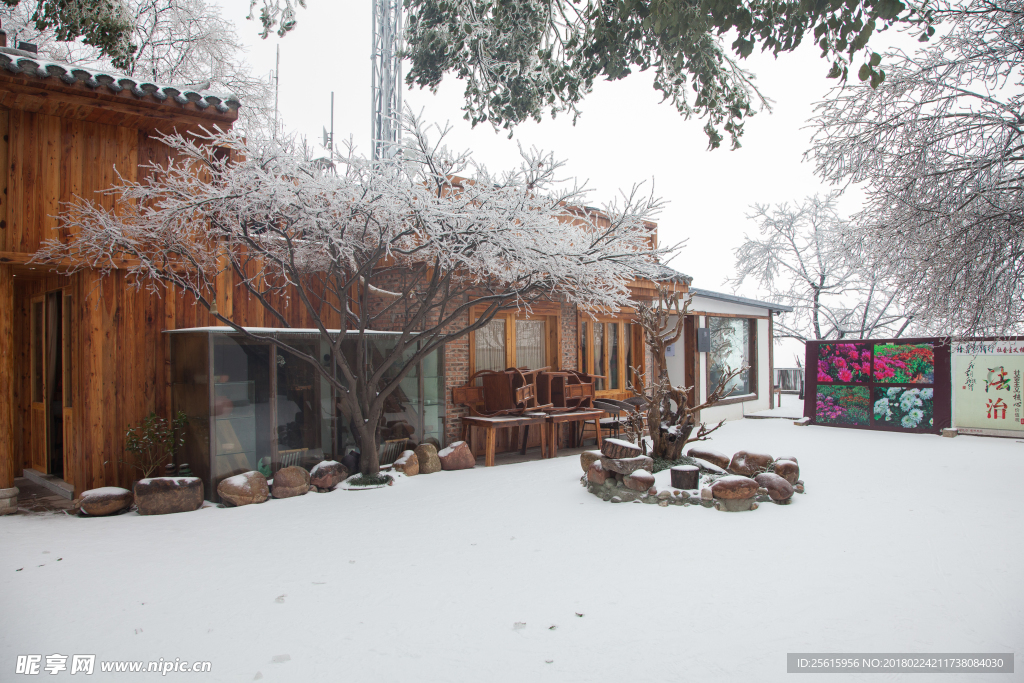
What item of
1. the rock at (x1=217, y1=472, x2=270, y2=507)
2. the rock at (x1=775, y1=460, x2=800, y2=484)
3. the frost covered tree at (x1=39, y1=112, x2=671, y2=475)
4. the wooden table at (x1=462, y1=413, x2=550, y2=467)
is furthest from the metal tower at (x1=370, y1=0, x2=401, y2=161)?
the rock at (x1=775, y1=460, x2=800, y2=484)

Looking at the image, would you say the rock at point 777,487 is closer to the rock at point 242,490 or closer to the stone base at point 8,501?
the rock at point 242,490

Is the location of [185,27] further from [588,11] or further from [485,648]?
[485,648]

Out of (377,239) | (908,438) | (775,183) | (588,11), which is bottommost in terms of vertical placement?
(908,438)

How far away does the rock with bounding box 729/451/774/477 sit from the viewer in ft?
21.9

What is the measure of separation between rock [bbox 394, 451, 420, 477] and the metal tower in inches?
318

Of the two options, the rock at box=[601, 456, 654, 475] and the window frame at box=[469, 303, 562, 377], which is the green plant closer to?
the window frame at box=[469, 303, 562, 377]

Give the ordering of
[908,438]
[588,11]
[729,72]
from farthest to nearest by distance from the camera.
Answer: [908,438] → [729,72] → [588,11]

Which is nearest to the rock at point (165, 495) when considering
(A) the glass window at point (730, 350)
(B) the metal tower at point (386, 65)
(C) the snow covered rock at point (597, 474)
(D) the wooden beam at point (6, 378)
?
(D) the wooden beam at point (6, 378)

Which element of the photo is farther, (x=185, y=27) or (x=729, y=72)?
(x=185, y=27)

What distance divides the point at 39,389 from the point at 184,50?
1061cm

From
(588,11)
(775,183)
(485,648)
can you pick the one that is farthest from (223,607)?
(775,183)

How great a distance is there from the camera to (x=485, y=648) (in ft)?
10.3

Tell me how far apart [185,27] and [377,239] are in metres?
11.8

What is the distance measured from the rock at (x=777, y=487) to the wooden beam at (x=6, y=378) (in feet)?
24.3
